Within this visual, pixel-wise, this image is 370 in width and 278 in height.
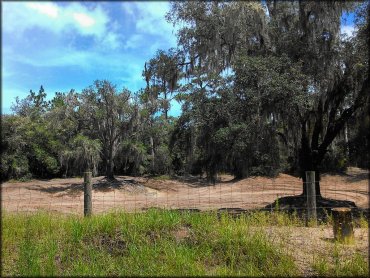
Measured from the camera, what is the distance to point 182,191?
99.8ft

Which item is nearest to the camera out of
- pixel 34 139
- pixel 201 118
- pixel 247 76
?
pixel 247 76

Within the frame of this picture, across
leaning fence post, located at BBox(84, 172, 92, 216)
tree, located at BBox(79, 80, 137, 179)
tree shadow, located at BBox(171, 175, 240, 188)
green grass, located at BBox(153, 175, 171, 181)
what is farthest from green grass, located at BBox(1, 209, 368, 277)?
green grass, located at BBox(153, 175, 171, 181)

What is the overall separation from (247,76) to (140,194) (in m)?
15.4

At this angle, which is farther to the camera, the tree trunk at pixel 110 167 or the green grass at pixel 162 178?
the green grass at pixel 162 178

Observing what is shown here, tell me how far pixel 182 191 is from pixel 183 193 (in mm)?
1550

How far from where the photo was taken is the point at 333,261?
6.48 m

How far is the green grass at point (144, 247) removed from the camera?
602 centimetres

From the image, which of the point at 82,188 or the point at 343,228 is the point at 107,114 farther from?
the point at 343,228

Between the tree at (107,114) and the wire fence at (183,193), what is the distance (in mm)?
3121

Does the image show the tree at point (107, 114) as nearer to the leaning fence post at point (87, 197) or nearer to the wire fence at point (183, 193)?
the wire fence at point (183, 193)

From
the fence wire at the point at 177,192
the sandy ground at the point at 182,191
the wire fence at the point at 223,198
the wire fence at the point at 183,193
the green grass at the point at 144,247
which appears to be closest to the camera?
the green grass at the point at 144,247

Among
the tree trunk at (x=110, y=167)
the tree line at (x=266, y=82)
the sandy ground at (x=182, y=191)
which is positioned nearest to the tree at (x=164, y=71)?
the tree line at (x=266, y=82)

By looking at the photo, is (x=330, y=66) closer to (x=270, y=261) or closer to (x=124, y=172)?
(x=270, y=261)

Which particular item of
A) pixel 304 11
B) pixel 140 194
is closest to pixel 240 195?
pixel 140 194
